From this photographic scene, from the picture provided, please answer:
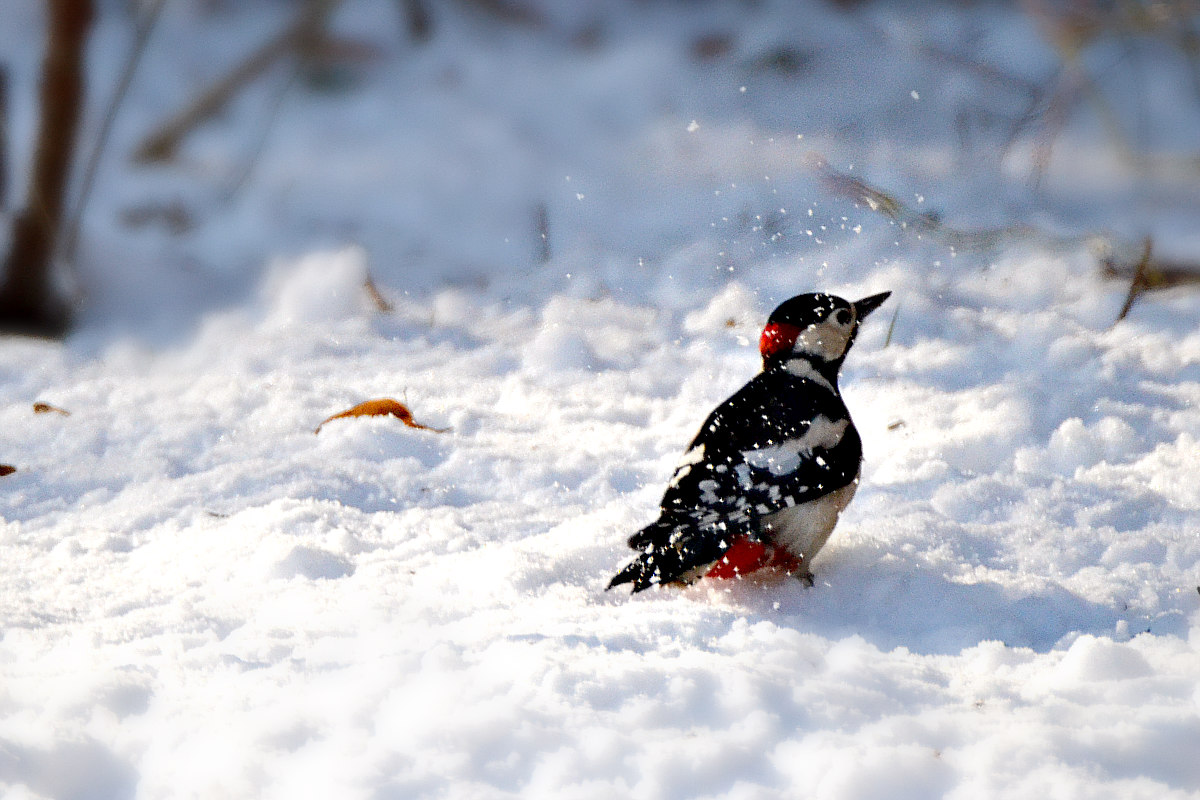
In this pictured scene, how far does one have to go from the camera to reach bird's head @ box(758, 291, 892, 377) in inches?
71.6

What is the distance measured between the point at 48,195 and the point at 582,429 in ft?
6.64

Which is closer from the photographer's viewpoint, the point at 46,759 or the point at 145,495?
the point at 46,759

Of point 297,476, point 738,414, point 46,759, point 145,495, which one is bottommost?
point 46,759

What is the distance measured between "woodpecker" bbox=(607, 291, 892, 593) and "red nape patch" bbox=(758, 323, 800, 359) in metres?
0.07

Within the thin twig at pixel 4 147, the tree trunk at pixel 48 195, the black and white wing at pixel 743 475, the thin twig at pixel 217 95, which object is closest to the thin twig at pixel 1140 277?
the black and white wing at pixel 743 475

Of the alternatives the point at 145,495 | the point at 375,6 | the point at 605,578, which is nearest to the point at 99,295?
the point at 145,495

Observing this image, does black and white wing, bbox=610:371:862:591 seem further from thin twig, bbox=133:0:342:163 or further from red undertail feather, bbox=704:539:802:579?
thin twig, bbox=133:0:342:163

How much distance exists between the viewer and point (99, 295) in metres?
3.30

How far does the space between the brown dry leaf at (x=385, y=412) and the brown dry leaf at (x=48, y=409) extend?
0.66 m

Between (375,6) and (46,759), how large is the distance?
13.0 ft

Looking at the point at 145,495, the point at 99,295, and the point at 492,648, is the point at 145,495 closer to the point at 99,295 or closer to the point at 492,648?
the point at 492,648

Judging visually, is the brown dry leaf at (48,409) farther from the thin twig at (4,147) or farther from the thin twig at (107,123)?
the thin twig at (4,147)

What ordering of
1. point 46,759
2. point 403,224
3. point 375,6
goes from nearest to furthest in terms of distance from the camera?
point 46,759 → point 403,224 → point 375,6

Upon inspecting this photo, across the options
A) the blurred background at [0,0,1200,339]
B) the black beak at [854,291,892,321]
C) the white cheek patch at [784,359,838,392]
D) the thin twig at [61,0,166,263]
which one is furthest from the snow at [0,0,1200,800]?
the black beak at [854,291,892,321]
